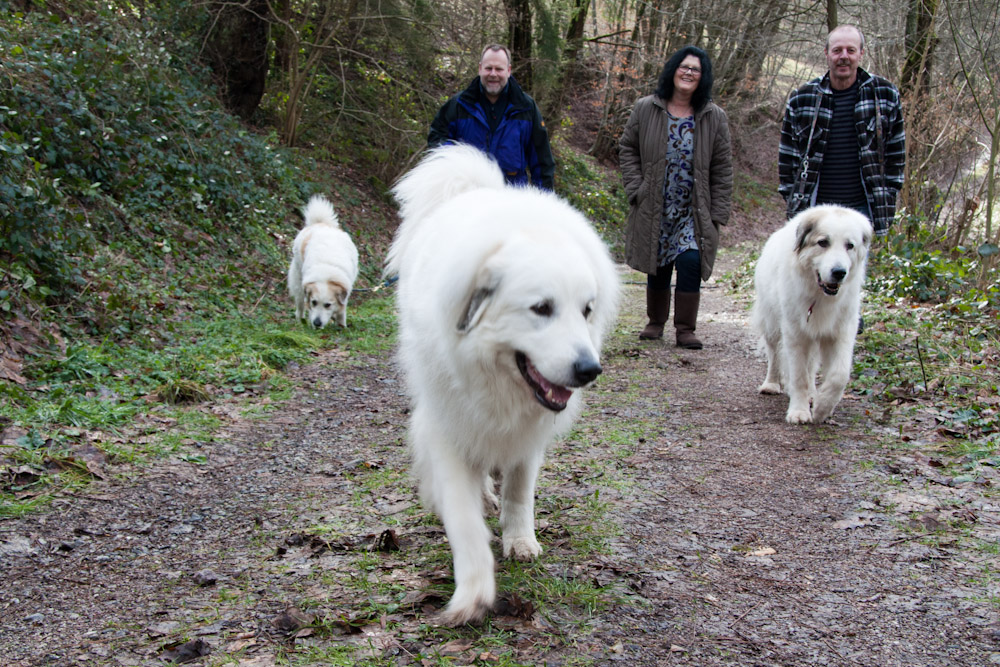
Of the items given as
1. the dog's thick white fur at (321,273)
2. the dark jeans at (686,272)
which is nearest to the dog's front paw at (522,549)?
the dark jeans at (686,272)

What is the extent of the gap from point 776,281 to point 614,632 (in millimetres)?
3660

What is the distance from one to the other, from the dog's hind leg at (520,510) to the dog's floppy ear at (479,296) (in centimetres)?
64

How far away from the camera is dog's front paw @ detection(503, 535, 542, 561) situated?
287 centimetres

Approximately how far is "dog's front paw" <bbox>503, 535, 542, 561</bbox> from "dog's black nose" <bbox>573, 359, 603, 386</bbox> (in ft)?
2.68

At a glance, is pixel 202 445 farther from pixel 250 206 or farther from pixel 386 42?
pixel 386 42

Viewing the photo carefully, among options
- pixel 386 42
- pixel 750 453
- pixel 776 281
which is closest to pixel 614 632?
pixel 750 453

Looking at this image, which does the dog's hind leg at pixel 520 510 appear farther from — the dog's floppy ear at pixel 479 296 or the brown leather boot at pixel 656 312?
the brown leather boot at pixel 656 312

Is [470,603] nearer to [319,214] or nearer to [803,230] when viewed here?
[803,230]

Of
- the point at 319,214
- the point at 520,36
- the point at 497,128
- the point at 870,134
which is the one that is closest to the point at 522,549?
the point at 497,128

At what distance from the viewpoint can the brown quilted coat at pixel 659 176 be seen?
22.4 feet

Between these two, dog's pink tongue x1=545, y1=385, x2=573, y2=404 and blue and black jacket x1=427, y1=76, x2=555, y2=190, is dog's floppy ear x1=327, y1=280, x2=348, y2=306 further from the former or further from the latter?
dog's pink tongue x1=545, y1=385, x2=573, y2=404

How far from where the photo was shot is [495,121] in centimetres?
530

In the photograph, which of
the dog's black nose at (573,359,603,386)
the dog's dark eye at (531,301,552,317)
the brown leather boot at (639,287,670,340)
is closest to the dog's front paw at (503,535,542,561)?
the dog's black nose at (573,359,603,386)

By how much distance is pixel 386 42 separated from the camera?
455 inches
